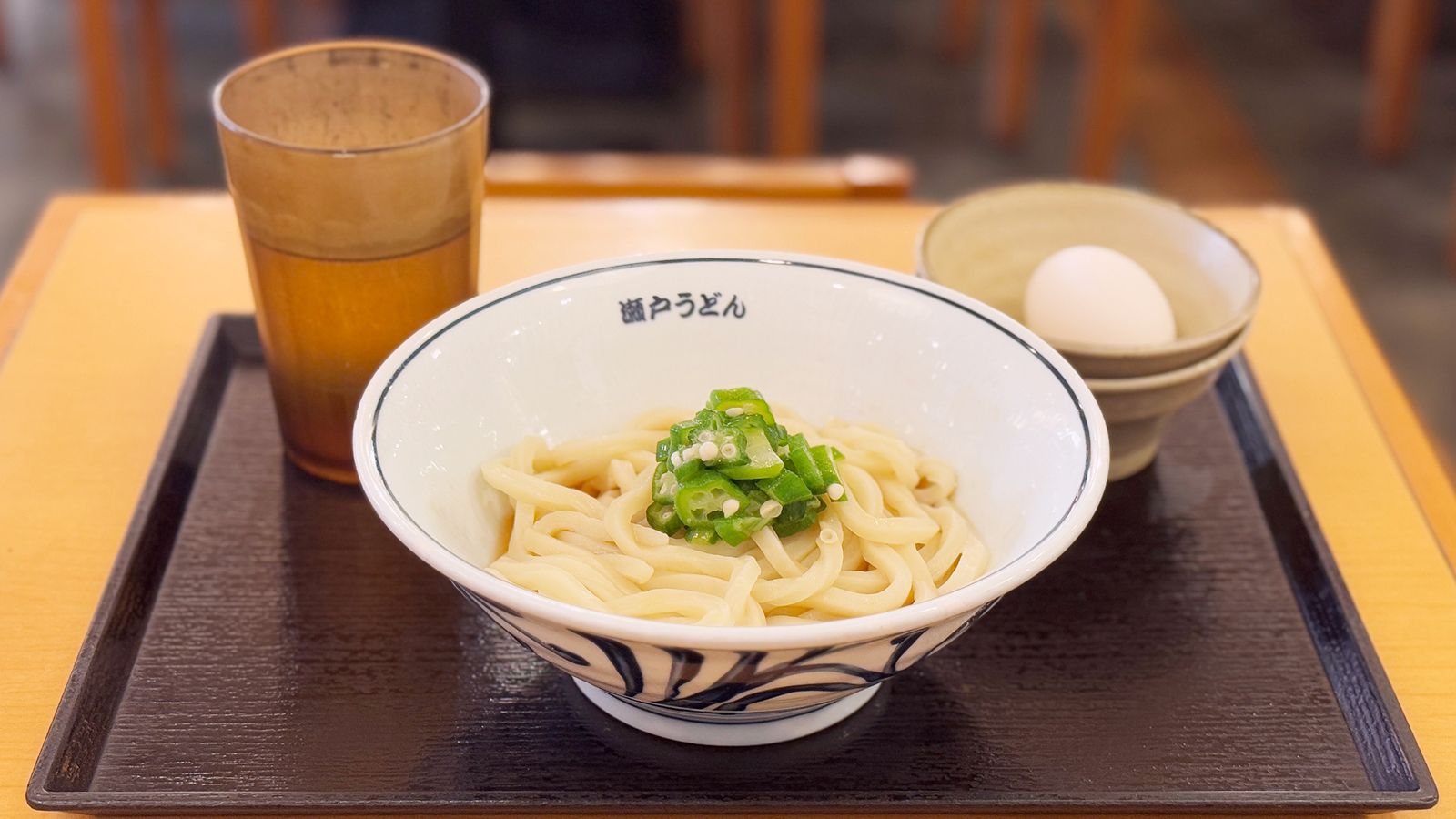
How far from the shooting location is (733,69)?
9.48 ft

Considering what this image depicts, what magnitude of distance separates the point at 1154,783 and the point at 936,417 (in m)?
0.28

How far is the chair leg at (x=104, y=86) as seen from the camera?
244cm

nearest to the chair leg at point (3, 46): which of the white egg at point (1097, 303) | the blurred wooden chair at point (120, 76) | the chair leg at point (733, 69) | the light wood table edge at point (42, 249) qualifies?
the blurred wooden chair at point (120, 76)

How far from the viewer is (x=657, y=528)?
0.84 metres

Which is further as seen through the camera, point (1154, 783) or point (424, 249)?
point (424, 249)

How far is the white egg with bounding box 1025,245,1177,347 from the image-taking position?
105 cm

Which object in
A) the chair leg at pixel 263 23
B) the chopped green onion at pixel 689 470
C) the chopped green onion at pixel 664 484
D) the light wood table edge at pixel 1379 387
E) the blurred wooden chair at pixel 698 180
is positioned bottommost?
the chair leg at pixel 263 23

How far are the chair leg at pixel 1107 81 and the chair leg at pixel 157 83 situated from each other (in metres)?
1.97

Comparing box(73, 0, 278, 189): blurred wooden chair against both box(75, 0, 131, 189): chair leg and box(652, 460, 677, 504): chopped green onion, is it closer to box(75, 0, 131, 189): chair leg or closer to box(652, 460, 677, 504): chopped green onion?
box(75, 0, 131, 189): chair leg

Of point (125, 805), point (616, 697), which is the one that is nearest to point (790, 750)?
point (616, 697)

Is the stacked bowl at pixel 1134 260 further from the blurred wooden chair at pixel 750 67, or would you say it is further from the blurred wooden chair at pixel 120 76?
the blurred wooden chair at pixel 120 76

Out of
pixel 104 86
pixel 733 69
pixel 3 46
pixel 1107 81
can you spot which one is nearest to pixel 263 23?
pixel 104 86

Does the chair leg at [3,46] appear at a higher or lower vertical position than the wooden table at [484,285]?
lower

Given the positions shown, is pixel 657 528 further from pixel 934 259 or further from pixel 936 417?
pixel 934 259
